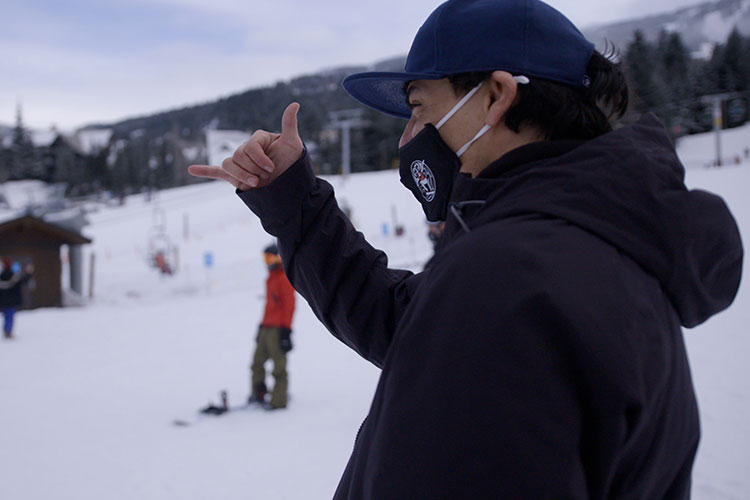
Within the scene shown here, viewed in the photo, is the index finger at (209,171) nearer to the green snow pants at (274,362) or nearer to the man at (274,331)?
the man at (274,331)

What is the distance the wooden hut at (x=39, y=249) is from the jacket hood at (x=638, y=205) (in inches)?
753

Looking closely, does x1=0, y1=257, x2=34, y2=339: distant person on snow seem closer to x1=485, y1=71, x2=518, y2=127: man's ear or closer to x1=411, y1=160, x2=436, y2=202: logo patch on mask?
x1=411, y1=160, x2=436, y2=202: logo patch on mask

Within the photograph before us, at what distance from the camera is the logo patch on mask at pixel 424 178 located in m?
1.35

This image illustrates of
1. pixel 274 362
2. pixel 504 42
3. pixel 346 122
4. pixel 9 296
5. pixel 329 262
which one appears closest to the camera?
pixel 504 42

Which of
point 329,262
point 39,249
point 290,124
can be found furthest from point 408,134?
point 39,249

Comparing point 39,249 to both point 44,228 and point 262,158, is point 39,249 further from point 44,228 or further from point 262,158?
point 262,158

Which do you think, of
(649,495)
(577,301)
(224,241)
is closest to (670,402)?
(649,495)

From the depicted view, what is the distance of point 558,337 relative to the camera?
77 centimetres

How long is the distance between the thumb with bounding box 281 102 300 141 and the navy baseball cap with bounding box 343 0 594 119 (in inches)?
16.3

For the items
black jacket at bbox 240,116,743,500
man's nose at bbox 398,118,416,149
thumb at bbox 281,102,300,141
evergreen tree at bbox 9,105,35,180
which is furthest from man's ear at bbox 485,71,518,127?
evergreen tree at bbox 9,105,35,180

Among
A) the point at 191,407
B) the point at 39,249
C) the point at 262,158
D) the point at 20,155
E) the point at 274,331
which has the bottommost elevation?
the point at 191,407

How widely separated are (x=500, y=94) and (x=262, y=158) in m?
0.68

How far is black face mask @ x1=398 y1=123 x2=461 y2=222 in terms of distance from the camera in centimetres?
126

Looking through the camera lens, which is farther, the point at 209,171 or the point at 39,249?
→ the point at 39,249
